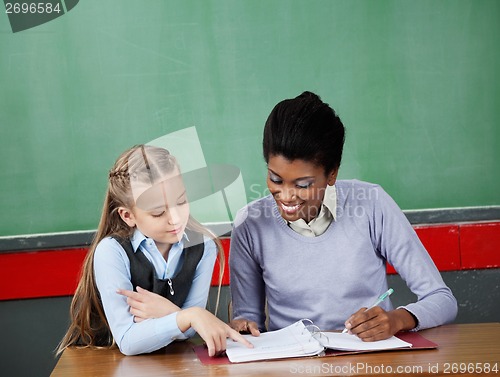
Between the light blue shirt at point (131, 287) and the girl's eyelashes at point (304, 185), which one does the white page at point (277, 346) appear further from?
the girl's eyelashes at point (304, 185)

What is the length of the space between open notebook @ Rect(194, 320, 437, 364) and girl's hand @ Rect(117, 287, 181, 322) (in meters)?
0.12

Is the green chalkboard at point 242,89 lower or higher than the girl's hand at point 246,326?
higher

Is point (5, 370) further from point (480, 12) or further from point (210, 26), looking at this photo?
point (480, 12)

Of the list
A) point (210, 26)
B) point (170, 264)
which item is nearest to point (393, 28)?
point (210, 26)

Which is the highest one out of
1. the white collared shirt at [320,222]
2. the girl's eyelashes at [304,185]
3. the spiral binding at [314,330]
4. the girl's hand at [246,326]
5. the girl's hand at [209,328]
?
the girl's eyelashes at [304,185]

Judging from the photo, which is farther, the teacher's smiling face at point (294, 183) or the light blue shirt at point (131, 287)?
the teacher's smiling face at point (294, 183)

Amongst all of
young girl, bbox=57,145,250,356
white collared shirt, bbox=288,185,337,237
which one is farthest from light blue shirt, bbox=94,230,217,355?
white collared shirt, bbox=288,185,337,237

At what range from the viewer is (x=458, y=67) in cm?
283

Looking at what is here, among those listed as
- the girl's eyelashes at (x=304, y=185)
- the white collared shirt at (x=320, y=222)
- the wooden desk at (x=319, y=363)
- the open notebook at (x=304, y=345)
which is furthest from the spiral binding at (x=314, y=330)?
the girl's eyelashes at (x=304, y=185)

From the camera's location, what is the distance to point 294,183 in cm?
182

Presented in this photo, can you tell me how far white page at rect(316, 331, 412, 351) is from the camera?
1.62 meters

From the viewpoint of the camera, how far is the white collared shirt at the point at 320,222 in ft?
6.56

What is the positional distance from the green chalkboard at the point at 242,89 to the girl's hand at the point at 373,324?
3.67 ft

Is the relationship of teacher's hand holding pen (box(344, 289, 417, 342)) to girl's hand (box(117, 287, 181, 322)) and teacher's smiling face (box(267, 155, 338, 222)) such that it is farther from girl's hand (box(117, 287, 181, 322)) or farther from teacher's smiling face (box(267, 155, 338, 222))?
girl's hand (box(117, 287, 181, 322))
